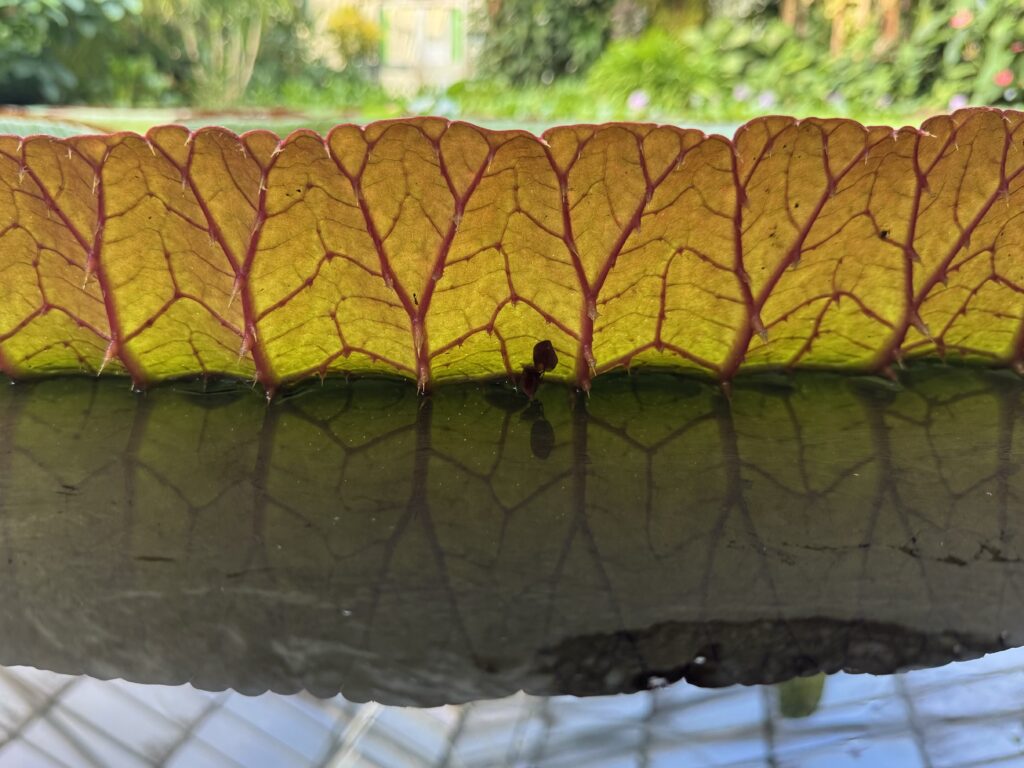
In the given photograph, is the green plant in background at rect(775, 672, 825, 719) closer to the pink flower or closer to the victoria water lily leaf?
the victoria water lily leaf

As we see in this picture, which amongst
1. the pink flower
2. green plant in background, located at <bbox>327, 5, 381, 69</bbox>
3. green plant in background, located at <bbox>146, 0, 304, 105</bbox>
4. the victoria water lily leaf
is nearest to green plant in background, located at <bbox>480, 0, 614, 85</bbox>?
green plant in background, located at <bbox>146, 0, 304, 105</bbox>

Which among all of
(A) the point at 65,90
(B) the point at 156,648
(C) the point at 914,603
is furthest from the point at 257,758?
(A) the point at 65,90

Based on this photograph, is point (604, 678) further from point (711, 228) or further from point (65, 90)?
point (65, 90)

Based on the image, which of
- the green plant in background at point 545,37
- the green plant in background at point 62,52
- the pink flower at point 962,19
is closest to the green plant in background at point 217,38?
the green plant in background at point 62,52

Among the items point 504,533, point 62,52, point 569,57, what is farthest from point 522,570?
point 569,57

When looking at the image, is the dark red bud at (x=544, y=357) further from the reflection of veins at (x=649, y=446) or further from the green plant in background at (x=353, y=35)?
the green plant in background at (x=353, y=35)

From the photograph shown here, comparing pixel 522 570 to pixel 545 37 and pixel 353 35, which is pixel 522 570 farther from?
pixel 353 35
